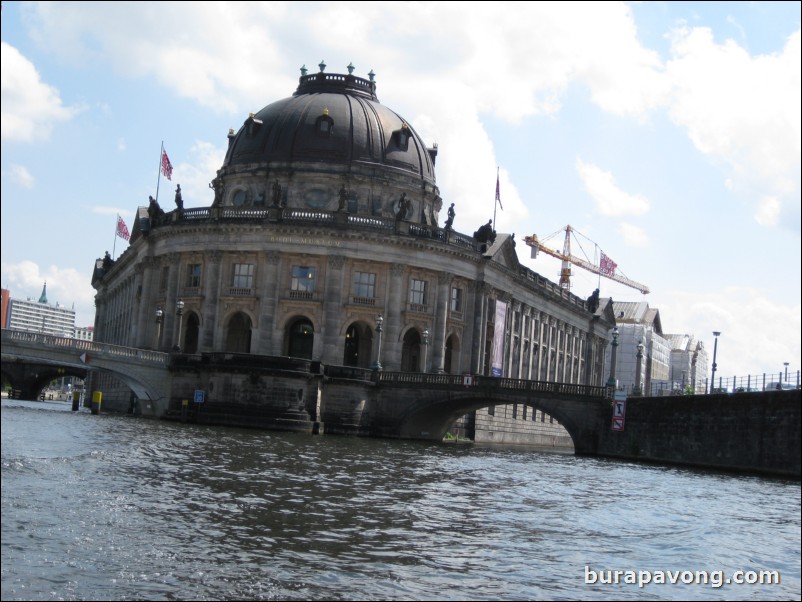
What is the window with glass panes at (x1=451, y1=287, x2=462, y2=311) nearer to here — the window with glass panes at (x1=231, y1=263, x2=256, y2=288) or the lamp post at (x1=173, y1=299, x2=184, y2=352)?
the window with glass panes at (x1=231, y1=263, x2=256, y2=288)

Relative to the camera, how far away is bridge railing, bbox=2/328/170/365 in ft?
233

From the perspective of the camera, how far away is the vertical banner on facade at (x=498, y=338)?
96.6 meters

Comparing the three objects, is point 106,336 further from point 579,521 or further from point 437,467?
point 579,521

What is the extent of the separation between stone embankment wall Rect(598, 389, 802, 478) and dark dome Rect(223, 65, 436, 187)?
37695 millimetres

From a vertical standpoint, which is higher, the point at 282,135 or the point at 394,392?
the point at 282,135

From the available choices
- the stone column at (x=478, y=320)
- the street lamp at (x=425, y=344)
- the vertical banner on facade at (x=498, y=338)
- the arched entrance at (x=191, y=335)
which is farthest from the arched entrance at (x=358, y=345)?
the vertical banner on facade at (x=498, y=338)

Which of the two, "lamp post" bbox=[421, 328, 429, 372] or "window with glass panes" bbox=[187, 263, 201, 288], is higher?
"window with glass panes" bbox=[187, 263, 201, 288]

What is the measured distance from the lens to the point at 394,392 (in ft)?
249

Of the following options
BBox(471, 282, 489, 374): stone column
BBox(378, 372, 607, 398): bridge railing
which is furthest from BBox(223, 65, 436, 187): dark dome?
BBox(378, 372, 607, 398): bridge railing

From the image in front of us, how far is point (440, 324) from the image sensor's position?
88.5 meters

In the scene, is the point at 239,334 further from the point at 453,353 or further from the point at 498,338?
the point at 498,338

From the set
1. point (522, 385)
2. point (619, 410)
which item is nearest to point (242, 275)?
point (522, 385)

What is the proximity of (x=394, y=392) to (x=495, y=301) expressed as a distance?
23881 millimetres

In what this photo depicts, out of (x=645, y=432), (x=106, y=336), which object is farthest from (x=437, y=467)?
(x=106, y=336)
